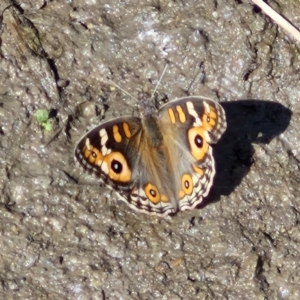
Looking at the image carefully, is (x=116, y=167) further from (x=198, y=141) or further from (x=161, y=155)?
(x=198, y=141)

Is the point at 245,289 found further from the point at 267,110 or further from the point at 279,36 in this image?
the point at 279,36

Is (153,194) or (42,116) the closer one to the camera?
(153,194)

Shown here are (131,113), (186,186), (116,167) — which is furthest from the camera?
(131,113)

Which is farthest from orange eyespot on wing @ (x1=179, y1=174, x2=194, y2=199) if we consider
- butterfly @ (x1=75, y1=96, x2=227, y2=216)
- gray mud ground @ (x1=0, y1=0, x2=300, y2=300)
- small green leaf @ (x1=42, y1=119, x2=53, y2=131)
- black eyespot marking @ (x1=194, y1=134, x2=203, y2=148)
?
small green leaf @ (x1=42, y1=119, x2=53, y2=131)

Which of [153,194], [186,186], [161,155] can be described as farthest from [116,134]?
[186,186]

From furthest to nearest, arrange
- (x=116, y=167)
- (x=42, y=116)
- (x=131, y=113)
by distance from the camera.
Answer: (x=131, y=113)
(x=42, y=116)
(x=116, y=167)

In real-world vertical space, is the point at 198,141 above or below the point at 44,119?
above

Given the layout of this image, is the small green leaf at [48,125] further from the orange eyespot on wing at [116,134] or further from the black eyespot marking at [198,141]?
the black eyespot marking at [198,141]

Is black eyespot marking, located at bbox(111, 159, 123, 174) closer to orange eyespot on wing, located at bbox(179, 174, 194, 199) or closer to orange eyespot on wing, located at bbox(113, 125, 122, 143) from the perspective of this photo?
orange eyespot on wing, located at bbox(113, 125, 122, 143)

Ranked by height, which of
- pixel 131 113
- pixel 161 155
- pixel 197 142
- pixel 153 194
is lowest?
pixel 131 113
